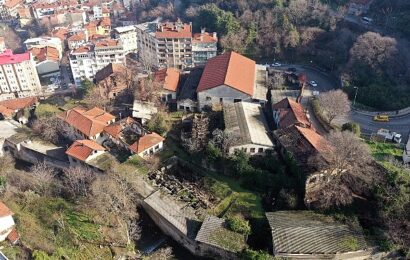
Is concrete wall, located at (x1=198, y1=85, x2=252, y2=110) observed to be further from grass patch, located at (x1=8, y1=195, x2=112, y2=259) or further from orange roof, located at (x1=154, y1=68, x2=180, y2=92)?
grass patch, located at (x1=8, y1=195, x2=112, y2=259)

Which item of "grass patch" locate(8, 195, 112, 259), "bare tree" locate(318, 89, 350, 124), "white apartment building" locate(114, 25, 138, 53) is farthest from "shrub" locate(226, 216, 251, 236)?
"white apartment building" locate(114, 25, 138, 53)

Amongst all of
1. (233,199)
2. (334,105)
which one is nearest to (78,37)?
(334,105)

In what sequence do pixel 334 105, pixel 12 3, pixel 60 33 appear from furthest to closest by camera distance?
1. pixel 12 3
2. pixel 60 33
3. pixel 334 105

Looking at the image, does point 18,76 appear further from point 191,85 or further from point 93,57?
point 191,85

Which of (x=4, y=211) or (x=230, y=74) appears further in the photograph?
(x=230, y=74)

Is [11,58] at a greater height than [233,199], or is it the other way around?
[11,58]

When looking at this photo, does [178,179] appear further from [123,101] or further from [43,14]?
[43,14]
